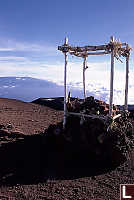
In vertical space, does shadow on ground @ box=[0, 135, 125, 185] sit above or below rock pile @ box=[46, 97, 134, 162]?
below

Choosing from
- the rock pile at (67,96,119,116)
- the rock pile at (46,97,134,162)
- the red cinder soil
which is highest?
the rock pile at (67,96,119,116)

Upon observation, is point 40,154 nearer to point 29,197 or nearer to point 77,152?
point 77,152

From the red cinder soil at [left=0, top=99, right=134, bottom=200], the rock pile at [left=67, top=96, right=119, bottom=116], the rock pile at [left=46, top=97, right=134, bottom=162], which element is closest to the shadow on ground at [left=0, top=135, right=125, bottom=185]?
the red cinder soil at [left=0, top=99, right=134, bottom=200]

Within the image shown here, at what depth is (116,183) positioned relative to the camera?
266 inches

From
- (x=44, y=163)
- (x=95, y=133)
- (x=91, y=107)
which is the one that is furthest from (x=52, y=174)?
(x=91, y=107)

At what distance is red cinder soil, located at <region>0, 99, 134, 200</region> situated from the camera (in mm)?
6187

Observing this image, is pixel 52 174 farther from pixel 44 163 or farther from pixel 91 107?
pixel 91 107

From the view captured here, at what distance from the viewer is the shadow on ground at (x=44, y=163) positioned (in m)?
7.08

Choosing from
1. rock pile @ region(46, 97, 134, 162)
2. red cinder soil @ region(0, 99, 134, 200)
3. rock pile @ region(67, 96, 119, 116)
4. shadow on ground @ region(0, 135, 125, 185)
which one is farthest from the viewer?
rock pile @ region(67, 96, 119, 116)

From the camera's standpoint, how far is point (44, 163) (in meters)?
7.84

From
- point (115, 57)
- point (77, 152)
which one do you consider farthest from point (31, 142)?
point (115, 57)

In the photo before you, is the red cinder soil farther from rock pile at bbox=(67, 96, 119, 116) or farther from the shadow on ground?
rock pile at bbox=(67, 96, 119, 116)

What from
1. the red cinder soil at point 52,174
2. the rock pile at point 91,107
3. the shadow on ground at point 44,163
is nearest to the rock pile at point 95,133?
the rock pile at point 91,107

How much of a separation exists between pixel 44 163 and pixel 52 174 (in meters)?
0.74
